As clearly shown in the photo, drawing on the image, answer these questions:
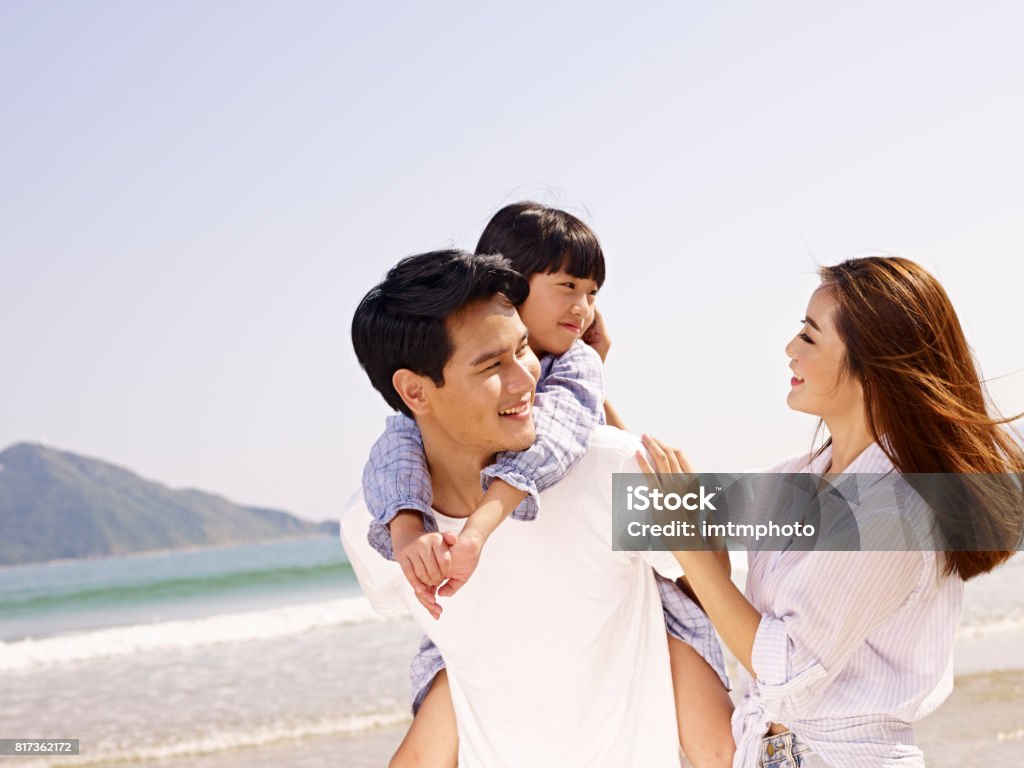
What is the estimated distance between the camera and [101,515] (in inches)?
3396

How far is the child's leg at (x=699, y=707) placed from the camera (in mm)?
2564

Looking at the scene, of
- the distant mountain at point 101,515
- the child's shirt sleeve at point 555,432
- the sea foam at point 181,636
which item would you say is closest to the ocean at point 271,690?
the sea foam at point 181,636

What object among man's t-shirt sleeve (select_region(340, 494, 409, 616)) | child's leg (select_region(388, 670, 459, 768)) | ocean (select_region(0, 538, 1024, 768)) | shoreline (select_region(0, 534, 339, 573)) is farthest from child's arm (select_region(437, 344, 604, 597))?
shoreline (select_region(0, 534, 339, 573))

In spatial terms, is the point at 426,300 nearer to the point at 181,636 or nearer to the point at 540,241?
the point at 540,241

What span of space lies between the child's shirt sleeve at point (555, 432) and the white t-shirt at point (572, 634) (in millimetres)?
64

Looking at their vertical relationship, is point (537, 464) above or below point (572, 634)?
above

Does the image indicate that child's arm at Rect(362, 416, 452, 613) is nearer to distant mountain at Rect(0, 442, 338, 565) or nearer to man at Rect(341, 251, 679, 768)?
man at Rect(341, 251, 679, 768)

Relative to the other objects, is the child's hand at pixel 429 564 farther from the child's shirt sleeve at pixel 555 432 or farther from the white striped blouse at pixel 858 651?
the white striped blouse at pixel 858 651

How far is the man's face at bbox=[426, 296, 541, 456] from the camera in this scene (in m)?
2.44

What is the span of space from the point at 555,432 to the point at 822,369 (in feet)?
2.06

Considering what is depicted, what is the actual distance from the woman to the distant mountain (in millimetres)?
79686

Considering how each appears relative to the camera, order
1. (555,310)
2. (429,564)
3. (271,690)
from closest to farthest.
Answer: (429,564) → (555,310) → (271,690)

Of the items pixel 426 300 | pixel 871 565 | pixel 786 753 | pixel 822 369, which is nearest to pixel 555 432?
pixel 426 300

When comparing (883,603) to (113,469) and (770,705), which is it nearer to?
(770,705)
